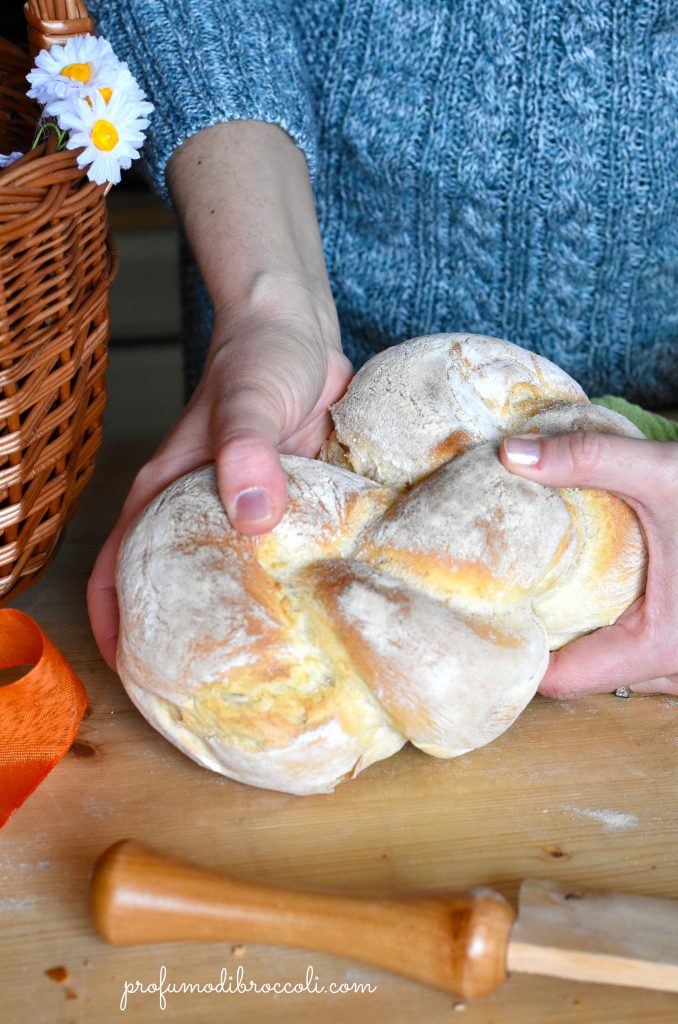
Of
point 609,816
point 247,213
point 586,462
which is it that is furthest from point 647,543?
point 247,213

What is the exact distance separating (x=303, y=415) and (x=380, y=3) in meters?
0.51

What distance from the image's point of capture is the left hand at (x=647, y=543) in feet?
2.56

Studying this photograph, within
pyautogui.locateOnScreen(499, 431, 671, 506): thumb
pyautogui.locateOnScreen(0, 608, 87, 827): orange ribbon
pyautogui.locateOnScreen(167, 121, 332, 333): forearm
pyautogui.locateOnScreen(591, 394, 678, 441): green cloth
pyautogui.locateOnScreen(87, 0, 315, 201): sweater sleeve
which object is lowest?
pyautogui.locateOnScreen(0, 608, 87, 827): orange ribbon

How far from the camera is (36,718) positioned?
0.84m

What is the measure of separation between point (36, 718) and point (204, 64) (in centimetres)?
69

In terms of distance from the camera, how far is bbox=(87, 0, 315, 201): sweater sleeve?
3.45 ft

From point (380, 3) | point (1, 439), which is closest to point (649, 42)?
point (380, 3)

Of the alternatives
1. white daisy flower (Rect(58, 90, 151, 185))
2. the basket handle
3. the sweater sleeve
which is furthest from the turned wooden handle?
the sweater sleeve

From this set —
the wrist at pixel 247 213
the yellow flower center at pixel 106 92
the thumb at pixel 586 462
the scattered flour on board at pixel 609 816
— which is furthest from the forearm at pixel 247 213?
the scattered flour on board at pixel 609 816

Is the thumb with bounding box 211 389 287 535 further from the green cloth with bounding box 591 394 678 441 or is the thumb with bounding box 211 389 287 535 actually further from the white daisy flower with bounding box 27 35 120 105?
the green cloth with bounding box 591 394 678 441

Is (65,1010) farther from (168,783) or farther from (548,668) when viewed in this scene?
(548,668)

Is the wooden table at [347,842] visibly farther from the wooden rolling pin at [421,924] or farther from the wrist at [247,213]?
the wrist at [247,213]

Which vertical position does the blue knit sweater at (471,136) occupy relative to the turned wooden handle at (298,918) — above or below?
above

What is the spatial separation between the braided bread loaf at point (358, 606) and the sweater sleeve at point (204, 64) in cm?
45
